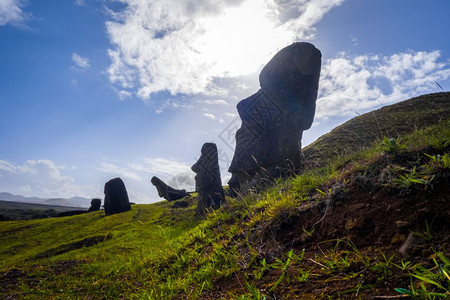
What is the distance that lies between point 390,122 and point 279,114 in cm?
1257

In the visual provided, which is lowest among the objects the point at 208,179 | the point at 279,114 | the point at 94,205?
the point at 94,205

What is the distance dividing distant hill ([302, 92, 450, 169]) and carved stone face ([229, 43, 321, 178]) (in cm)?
435

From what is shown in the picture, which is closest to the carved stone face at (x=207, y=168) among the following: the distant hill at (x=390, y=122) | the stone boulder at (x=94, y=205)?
the distant hill at (x=390, y=122)

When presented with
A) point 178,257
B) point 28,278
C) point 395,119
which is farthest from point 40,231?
point 395,119

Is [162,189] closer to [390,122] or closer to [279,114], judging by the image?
[279,114]

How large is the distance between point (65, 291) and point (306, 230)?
4.39m

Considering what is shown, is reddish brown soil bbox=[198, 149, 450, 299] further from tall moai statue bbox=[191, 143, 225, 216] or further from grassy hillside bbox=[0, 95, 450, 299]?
tall moai statue bbox=[191, 143, 225, 216]

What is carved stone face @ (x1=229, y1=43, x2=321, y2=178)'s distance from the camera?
14.1m

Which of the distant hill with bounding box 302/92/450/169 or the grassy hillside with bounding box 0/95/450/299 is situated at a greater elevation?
the distant hill with bounding box 302/92/450/169

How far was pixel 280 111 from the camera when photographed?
1475 centimetres

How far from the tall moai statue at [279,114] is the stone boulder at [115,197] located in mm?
20087

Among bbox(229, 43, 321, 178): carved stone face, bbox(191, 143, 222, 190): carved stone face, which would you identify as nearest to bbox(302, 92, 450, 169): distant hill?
bbox(229, 43, 321, 178): carved stone face

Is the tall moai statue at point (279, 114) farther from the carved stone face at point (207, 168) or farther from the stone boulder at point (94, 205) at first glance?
the stone boulder at point (94, 205)

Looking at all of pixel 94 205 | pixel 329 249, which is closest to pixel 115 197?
pixel 94 205
